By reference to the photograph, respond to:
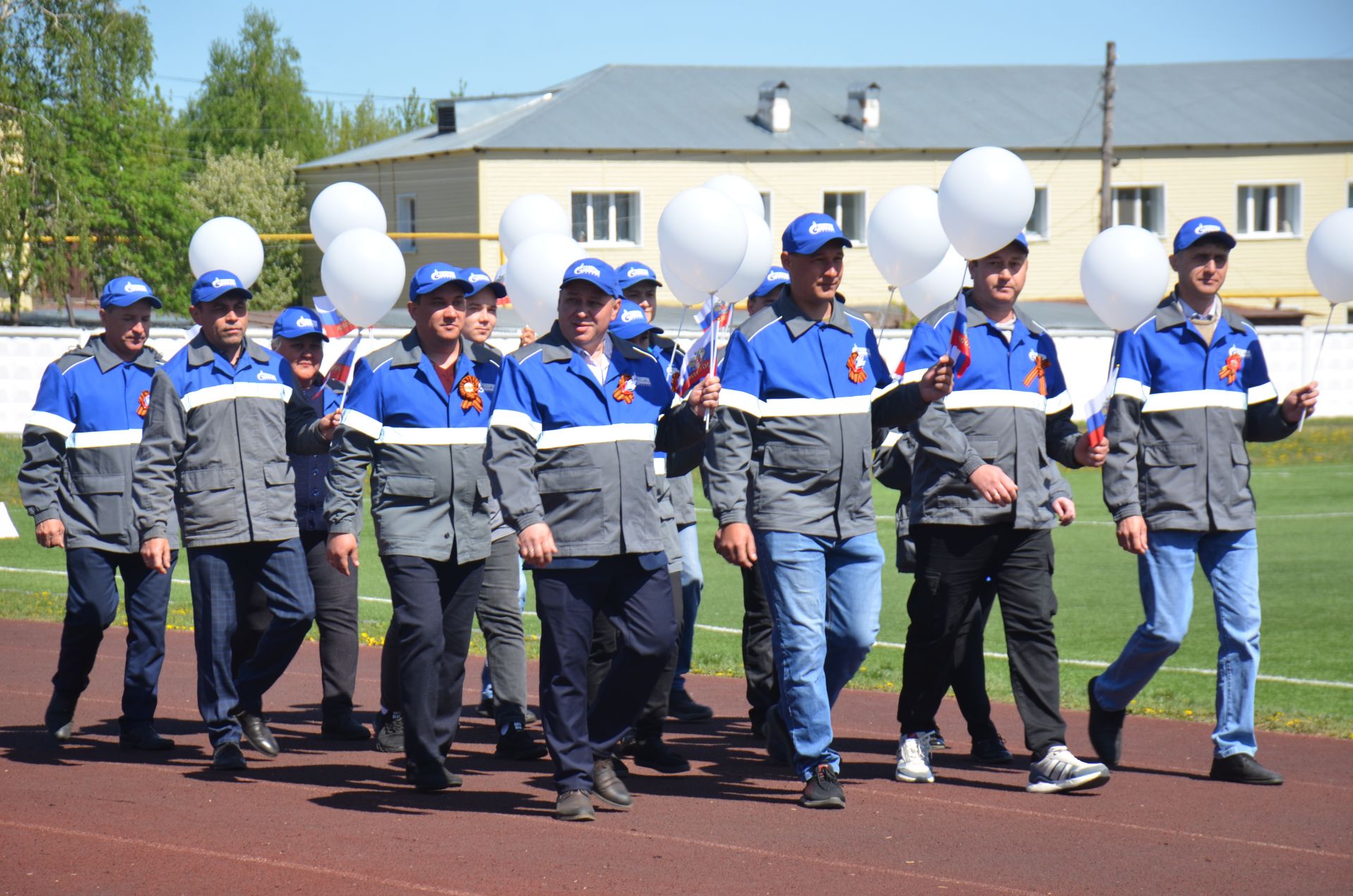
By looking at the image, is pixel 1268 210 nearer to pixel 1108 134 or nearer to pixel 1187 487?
pixel 1108 134

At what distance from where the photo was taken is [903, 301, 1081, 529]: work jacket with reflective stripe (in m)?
6.91

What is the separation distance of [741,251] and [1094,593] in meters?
8.39

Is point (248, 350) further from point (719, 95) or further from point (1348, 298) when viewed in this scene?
point (719, 95)

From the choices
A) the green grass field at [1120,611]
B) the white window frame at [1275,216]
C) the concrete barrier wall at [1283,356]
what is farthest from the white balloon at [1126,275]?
the white window frame at [1275,216]

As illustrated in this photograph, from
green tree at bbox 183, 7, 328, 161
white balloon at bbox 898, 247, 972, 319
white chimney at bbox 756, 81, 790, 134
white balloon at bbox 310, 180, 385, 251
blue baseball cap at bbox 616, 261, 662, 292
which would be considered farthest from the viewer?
green tree at bbox 183, 7, 328, 161

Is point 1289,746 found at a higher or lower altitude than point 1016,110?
lower

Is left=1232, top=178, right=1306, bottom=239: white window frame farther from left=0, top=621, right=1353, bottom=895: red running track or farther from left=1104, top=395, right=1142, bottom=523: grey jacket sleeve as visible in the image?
left=1104, top=395, right=1142, bottom=523: grey jacket sleeve

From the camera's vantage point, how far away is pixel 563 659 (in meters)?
6.44

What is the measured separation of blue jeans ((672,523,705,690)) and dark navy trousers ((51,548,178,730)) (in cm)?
255

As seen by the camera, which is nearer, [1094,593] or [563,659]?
[563,659]

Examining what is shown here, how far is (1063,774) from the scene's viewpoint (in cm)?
674

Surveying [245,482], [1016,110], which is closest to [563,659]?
[245,482]

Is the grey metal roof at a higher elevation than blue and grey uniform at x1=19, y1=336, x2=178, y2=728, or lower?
higher

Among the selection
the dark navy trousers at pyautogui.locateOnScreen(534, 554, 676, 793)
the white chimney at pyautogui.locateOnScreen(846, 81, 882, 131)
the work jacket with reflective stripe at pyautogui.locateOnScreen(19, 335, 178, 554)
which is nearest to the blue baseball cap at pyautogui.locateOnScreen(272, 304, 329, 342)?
the work jacket with reflective stripe at pyautogui.locateOnScreen(19, 335, 178, 554)
